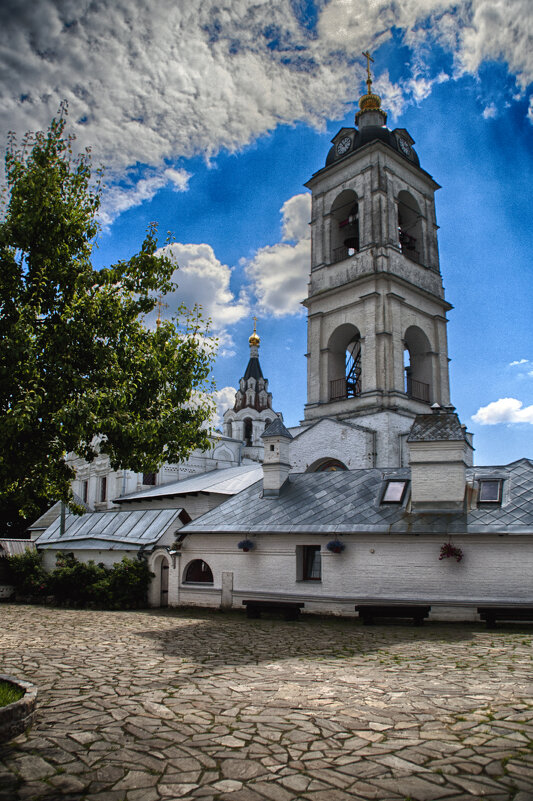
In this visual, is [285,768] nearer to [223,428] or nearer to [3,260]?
[3,260]

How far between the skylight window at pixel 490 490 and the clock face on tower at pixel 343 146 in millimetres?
21940

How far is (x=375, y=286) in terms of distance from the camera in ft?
89.8

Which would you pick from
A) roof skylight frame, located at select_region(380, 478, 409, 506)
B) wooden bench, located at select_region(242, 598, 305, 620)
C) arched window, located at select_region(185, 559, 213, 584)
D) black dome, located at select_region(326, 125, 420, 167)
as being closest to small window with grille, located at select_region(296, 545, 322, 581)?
wooden bench, located at select_region(242, 598, 305, 620)

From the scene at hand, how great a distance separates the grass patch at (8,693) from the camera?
5.88 m

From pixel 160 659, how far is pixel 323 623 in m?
5.87

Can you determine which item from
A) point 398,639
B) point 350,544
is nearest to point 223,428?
point 350,544

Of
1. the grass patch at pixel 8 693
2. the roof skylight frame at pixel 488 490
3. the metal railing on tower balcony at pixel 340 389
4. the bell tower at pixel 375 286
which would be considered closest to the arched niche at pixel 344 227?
the bell tower at pixel 375 286

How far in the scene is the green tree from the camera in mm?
8906

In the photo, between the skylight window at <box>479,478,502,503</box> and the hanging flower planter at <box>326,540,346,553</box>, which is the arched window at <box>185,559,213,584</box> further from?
the skylight window at <box>479,478,502,503</box>

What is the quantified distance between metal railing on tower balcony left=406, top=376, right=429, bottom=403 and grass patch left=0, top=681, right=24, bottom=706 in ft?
78.8

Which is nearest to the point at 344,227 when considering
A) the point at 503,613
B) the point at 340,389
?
the point at 340,389

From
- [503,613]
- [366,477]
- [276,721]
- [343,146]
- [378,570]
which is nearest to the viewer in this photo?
[276,721]

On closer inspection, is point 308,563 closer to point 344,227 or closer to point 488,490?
point 488,490

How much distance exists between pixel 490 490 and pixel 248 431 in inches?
1285
